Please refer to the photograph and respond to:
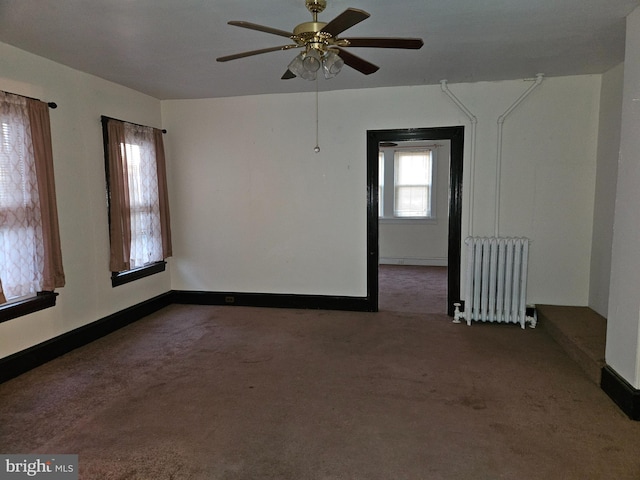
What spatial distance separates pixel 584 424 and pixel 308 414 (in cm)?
170

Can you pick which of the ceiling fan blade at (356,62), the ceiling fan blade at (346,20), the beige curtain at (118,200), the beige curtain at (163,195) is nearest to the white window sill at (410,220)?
the beige curtain at (163,195)

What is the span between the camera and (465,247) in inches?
179

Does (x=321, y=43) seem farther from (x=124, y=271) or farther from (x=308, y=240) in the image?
(x=124, y=271)

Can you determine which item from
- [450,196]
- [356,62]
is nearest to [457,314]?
[450,196]

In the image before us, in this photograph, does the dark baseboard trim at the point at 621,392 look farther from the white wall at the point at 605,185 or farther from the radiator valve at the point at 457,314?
the radiator valve at the point at 457,314

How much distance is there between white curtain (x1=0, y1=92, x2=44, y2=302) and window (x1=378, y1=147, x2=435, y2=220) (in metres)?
5.80

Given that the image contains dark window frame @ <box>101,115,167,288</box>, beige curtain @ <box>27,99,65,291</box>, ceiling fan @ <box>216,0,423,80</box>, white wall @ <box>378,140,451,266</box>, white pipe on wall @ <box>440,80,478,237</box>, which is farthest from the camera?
white wall @ <box>378,140,451,266</box>

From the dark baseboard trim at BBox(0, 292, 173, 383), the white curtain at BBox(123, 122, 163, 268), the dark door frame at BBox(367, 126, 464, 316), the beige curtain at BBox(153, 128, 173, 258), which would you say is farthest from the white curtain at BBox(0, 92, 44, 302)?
the dark door frame at BBox(367, 126, 464, 316)

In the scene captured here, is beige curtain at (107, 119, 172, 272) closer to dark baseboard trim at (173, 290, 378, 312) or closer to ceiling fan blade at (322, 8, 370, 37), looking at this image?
dark baseboard trim at (173, 290, 378, 312)

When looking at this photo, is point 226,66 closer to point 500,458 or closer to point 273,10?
point 273,10

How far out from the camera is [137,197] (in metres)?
4.58

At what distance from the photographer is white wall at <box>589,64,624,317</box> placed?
12.2ft

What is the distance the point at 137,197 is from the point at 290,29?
270cm

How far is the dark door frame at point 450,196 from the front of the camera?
450 cm
